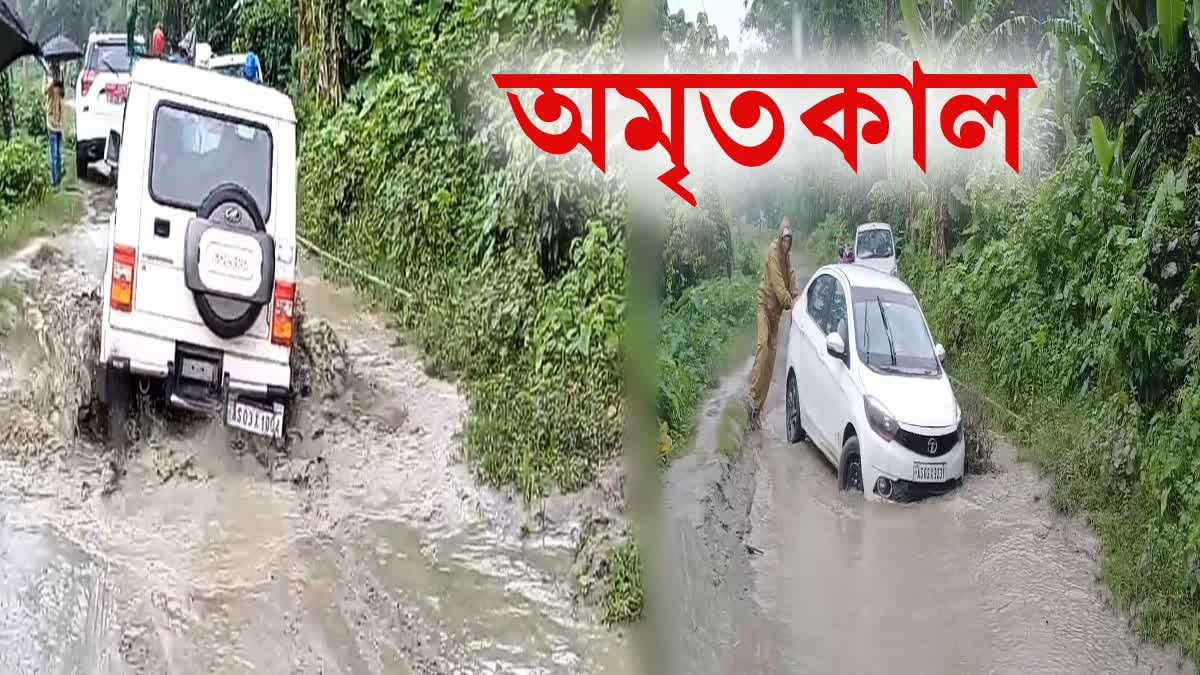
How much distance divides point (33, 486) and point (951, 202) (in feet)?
5.59

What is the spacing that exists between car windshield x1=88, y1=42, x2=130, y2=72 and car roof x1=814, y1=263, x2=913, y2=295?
4.86 ft

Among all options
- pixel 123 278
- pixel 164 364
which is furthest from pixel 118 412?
pixel 123 278

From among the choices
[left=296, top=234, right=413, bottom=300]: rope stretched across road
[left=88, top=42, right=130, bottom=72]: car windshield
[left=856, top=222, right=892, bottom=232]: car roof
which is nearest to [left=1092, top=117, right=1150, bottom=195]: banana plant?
[left=856, top=222, right=892, bottom=232]: car roof

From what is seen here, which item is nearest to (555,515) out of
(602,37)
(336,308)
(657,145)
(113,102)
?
(336,308)

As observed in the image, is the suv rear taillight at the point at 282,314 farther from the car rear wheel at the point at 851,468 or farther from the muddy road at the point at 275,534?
the car rear wheel at the point at 851,468

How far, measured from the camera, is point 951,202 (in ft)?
6.24

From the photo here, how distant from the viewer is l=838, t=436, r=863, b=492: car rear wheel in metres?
1.92

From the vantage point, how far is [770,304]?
6.50ft

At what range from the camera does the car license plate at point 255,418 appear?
2.36 meters

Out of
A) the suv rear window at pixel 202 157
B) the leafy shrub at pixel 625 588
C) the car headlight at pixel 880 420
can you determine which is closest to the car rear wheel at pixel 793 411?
the car headlight at pixel 880 420

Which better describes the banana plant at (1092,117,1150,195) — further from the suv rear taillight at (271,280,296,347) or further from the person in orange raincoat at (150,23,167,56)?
the person in orange raincoat at (150,23,167,56)

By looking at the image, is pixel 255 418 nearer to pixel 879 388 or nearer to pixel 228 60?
pixel 228 60

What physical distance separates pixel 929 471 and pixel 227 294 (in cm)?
130

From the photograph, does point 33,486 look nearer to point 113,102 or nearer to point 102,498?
point 102,498
